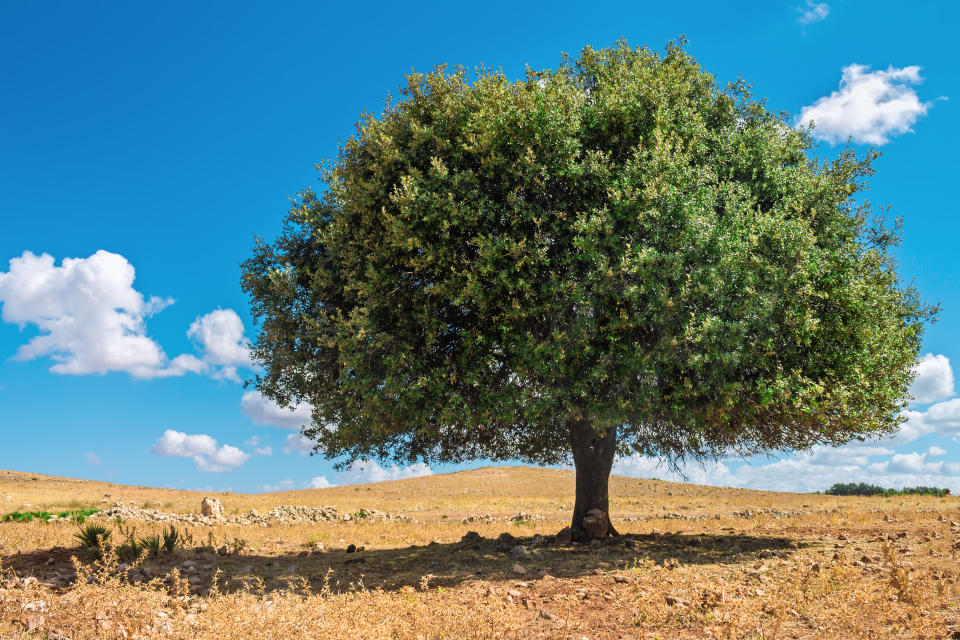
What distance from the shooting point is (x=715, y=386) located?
15.8 m

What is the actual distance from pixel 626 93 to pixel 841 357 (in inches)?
365

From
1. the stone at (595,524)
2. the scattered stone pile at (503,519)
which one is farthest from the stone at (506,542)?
the scattered stone pile at (503,519)

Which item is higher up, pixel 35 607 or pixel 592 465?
pixel 592 465

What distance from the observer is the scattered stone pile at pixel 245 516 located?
2888cm

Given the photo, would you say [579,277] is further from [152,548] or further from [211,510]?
[211,510]

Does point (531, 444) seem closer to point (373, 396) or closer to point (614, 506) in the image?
point (373, 396)

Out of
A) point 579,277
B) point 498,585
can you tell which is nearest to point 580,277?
point 579,277

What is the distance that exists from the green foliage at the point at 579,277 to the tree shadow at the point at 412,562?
3.59 m

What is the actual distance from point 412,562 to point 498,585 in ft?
17.4

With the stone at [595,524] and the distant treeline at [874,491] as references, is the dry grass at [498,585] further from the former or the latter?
the distant treeline at [874,491]

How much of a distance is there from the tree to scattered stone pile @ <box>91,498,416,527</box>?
1413 cm

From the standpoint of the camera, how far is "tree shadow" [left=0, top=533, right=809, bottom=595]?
1441 cm

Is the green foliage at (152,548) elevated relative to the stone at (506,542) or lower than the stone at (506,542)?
elevated

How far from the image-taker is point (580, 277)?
51.5 ft
